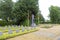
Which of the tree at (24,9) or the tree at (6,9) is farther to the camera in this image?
the tree at (6,9)

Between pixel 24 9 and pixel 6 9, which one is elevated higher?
pixel 6 9

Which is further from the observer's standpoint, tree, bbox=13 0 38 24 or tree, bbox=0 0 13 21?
tree, bbox=0 0 13 21

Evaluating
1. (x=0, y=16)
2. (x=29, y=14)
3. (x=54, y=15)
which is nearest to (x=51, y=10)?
(x=54, y=15)

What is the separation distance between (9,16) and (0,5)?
5145 mm

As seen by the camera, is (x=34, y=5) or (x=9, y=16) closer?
(x=34, y=5)

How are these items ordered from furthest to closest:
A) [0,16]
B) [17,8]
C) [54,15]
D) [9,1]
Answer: [54,15], [0,16], [9,1], [17,8]

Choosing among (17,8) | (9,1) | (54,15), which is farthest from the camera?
(54,15)

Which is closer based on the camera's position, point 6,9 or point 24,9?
point 24,9

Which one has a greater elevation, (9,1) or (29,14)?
(9,1)

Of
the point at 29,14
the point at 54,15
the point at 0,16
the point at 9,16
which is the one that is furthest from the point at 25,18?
the point at 54,15

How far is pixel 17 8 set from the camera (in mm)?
55000

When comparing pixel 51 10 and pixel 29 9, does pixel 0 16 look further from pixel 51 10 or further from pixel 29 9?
pixel 51 10

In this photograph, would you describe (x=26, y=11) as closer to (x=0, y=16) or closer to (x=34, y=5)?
(x=34, y=5)

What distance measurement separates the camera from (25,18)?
184 feet
